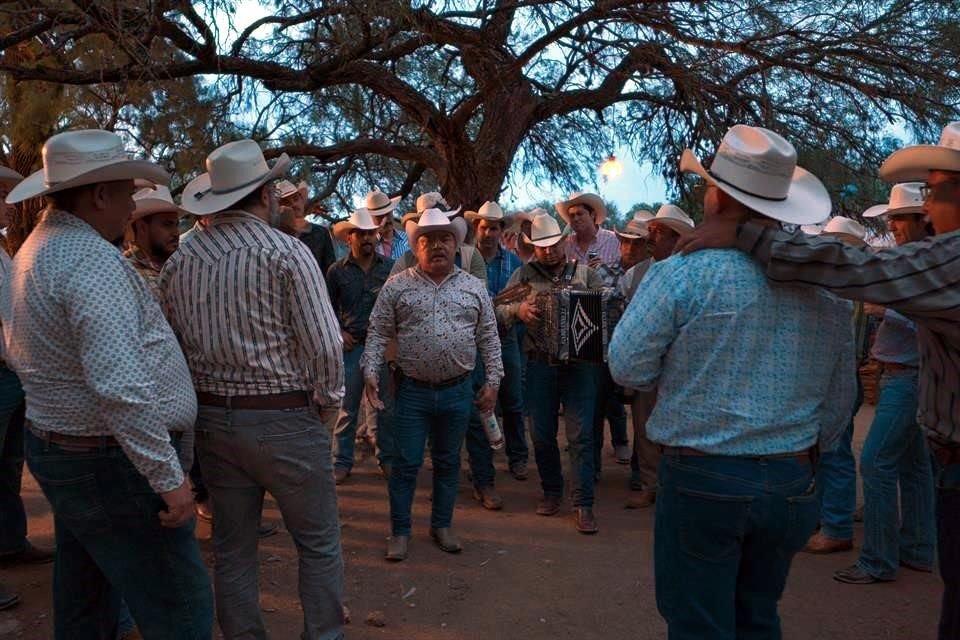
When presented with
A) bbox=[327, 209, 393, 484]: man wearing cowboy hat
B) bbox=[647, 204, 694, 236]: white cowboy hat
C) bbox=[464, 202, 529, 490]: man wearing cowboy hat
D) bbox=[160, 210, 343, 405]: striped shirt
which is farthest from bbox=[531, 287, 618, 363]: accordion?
bbox=[160, 210, 343, 405]: striped shirt

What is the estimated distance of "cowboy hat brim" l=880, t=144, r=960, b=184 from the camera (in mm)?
2588

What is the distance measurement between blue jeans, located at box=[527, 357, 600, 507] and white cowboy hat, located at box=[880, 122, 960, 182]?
9.14 feet

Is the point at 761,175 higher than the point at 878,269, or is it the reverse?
the point at 761,175

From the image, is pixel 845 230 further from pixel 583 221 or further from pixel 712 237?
pixel 712 237

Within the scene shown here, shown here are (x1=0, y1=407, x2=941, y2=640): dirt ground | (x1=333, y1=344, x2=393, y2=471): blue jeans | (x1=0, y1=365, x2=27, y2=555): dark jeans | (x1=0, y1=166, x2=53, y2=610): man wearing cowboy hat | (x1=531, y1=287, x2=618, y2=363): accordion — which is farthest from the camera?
(x1=333, y1=344, x2=393, y2=471): blue jeans

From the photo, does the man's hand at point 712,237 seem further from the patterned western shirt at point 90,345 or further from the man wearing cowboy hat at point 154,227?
the man wearing cowboy hat at point 154,227

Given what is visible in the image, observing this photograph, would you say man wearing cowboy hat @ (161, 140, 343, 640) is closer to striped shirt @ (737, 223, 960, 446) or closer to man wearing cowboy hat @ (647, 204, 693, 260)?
striped shirt @ (737, 223, 960, 446)

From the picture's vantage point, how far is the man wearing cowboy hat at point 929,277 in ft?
7.74

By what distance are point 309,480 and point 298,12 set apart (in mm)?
4991

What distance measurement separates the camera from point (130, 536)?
2555 millimetres

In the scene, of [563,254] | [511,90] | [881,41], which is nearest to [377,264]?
[563,254]

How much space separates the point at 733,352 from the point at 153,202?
315 cm

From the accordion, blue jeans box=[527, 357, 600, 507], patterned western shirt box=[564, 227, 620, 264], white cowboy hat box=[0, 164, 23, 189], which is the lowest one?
blue jeans box=[527, 357, 600, 507]

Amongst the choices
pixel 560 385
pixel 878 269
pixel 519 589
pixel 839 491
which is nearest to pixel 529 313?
pixel 560 385
